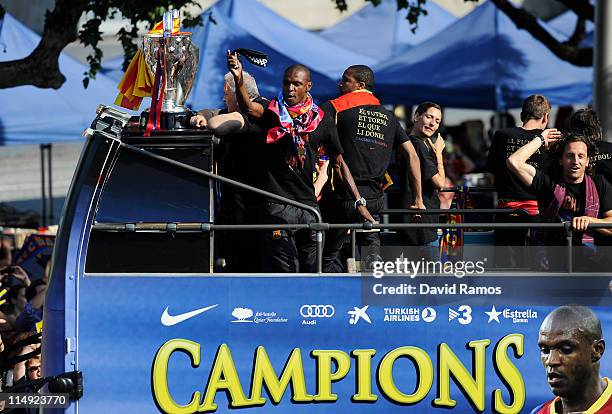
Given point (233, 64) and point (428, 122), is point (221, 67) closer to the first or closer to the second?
point (428, 122)

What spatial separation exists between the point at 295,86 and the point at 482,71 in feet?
33.0

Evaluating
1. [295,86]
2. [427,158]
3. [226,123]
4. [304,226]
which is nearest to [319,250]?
[304,226]

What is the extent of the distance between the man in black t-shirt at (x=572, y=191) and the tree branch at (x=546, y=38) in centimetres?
1005

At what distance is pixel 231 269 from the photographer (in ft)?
20.1

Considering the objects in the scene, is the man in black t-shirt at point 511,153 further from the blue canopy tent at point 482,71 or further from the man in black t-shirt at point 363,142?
the blue canopy tent at point 482,71

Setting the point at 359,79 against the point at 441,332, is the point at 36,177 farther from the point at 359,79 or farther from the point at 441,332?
the point at 441,332

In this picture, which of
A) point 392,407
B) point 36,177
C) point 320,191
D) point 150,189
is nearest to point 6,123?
point 320,191

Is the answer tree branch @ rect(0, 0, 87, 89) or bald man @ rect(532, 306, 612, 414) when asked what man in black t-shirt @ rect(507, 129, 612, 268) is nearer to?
bald man @ rect(532, 306, 612, 414)

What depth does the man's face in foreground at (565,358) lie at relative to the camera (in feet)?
17.0

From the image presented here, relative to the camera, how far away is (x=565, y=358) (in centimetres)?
520

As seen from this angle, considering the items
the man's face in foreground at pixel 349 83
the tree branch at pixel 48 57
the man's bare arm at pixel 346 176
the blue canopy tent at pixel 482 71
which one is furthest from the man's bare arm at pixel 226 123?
the blue canopy tent at pixel 482 71

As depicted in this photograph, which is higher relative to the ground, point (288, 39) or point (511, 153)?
point (288, 39)

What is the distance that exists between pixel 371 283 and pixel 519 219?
224cm

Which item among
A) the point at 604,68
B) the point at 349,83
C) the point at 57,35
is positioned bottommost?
the point at 349,83
